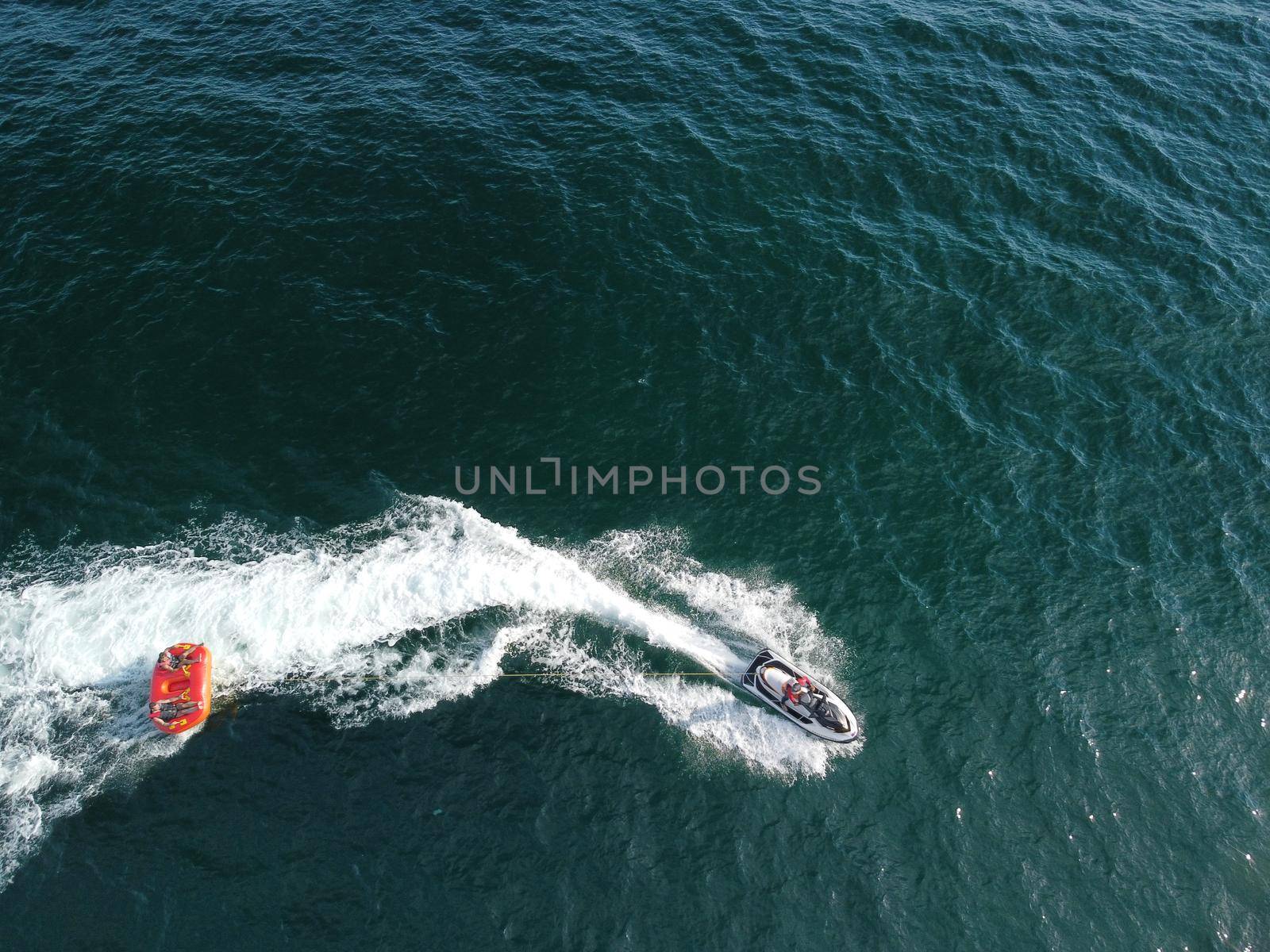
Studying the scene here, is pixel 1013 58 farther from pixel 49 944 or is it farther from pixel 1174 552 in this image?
pixel 49 944

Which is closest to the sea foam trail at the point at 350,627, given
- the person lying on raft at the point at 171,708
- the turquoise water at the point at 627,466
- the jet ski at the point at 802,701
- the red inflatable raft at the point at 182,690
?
the turquoise water at the point at 627,466

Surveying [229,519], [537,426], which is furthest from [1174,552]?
[229,519]

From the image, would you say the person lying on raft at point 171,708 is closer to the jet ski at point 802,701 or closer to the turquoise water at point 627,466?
the turquoise water at point 627,466

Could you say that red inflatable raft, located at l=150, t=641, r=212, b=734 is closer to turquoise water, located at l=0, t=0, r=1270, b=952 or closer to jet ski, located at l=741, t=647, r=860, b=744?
turquoise water, located at l=0, t=0, r=1270, b=952

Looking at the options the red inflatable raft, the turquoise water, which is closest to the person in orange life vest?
the turquoise water

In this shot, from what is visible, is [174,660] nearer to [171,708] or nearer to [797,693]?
[171,708]
